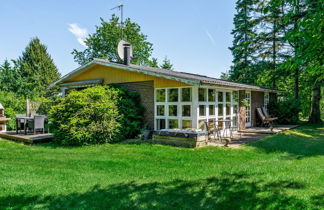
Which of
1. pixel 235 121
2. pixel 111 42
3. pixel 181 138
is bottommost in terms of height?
pixel 181 138

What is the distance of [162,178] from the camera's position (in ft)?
14.7

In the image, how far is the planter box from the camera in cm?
746

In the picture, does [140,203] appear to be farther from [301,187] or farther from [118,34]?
[118,34]

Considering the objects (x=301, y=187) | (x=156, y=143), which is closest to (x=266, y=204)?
(x=301, y=187)

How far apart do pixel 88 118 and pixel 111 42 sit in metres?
26.9

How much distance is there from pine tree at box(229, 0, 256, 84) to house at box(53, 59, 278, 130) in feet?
32.4

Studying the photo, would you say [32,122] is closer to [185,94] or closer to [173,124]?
[173,124]


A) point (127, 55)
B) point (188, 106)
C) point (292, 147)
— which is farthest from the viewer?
point (127, 55)

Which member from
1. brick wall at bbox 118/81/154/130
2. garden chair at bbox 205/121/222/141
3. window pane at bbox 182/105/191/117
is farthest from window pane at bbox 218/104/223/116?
brick wall at bbox 118/81/154/130

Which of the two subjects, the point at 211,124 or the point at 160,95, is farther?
the point at 160,95

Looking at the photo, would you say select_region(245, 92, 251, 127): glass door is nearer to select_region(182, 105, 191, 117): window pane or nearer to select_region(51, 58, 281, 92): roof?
select_region(51, 58, 281, 92): roof

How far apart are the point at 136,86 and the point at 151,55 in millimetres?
26989

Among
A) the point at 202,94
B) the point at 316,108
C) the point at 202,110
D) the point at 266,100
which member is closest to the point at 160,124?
the point at 202,110

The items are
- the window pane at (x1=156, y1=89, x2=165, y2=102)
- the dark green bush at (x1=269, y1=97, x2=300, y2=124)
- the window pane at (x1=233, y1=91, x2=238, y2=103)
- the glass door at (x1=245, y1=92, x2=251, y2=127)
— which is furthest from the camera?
the dark green bush at (x1=269, y1=97, x2=300, y2=124)
